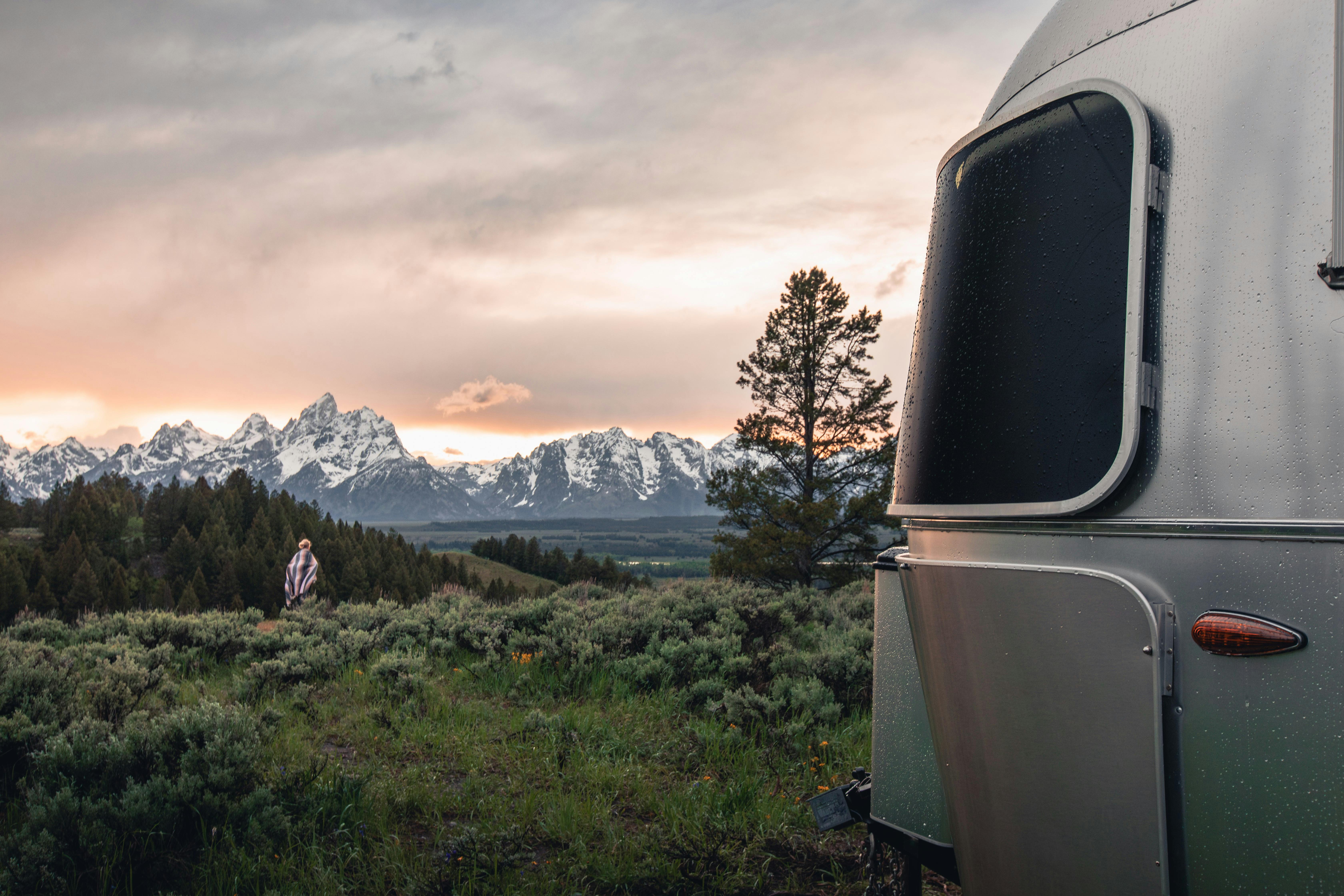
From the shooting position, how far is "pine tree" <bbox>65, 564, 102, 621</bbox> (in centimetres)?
4631

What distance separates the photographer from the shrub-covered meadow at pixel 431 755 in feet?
11.6

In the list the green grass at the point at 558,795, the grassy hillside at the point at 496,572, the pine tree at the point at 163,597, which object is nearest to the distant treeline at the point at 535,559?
the grassy hillside at the point at 496,572

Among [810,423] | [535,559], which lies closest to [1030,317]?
[810,423]

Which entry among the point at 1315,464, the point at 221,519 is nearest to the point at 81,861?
the point at 1315,464

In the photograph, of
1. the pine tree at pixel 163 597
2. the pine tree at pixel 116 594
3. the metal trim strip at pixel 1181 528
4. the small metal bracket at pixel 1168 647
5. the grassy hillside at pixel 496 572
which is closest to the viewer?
the metal trim strip at pixel 1181 528

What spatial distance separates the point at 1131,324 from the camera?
182 centimetres

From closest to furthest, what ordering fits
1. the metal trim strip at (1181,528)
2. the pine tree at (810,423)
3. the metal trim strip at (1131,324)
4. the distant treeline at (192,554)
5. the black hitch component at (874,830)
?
the metal trim strip at (1181,528), the metal trim strip at (1131,324), the black hitch component at (874,830), the pine tree at (810,423), the distant treeline at (192,554)

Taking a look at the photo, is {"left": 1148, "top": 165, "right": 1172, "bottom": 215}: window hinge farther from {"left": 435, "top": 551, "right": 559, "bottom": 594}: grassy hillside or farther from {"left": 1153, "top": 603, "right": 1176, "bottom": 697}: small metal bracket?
{"left": 435, "top": 551, "right": 559, "bottom": 594}: grassy hillside

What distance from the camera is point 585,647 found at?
7199 millimetres

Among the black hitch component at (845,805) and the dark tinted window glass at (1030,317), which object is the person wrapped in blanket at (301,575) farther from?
the dark tinted window glass at (1030,317)

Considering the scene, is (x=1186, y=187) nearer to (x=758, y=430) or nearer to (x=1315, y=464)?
(x=1315, y=464)

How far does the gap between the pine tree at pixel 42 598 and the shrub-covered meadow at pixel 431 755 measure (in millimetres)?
46856

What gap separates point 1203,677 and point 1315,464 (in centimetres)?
48

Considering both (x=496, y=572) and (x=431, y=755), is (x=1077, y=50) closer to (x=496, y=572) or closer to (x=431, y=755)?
(x=431, y=755)
